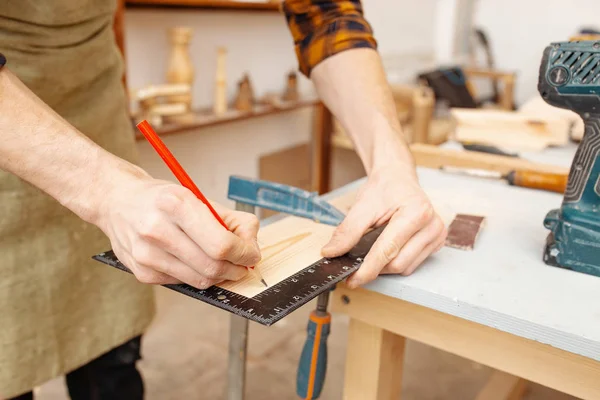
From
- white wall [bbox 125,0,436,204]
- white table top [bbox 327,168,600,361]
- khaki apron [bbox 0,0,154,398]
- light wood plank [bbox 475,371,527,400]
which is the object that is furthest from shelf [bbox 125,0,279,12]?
light wood plank [bbox 475,371,527,400]

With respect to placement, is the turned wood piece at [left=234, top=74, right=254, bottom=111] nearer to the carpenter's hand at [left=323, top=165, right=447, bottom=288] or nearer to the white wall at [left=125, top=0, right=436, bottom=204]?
the white wall at [left=125, top=0, right=436, bottom=204]

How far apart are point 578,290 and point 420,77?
303 cm

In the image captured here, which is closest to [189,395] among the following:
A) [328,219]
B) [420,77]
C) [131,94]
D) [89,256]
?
[89,256]

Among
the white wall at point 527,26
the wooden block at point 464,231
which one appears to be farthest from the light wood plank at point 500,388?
the white wall at point 527,26

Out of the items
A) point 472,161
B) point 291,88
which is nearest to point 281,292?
point 472,161

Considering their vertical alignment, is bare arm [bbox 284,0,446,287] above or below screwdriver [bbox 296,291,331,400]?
Answer: above

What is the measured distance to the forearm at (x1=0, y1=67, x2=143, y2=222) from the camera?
2.10 ft

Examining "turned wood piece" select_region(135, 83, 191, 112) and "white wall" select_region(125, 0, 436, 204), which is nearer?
"turned wood piece" select_region(135, 83, 191, 112)

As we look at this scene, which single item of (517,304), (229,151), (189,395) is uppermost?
(517,304)

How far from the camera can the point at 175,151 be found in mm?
2238

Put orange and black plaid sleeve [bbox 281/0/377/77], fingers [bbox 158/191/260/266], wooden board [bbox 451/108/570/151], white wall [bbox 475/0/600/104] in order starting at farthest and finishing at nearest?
1. white wall [bbox 475/0/600/104]
2. wooden board [bbox 451/108/570/151]
3. orange and black plaid sleeve [bbox 281/0/377/77]
4. fingers [bbox 158/191/260/266]

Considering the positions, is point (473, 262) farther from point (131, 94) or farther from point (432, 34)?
point (432, 34)

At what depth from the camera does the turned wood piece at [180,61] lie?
2012 millimetres

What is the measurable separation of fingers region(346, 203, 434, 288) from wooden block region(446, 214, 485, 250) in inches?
3.9
